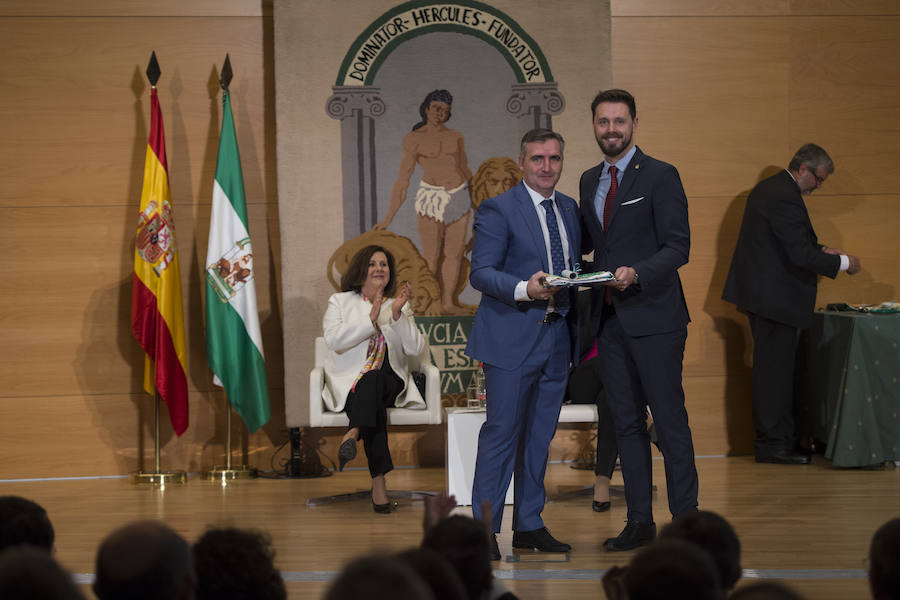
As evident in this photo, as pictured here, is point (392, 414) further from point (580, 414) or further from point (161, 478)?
point (161, 478)

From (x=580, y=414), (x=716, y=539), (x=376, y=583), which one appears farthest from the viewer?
(x=580, y=414)

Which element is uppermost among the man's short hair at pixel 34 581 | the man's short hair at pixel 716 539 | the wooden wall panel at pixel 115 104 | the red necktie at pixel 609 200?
the wooden wall panel at pixel 115 104

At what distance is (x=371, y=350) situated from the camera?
488 cm

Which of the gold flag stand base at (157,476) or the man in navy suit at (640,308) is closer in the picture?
the man in navy suit at (640,308)

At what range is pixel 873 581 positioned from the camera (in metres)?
1.51

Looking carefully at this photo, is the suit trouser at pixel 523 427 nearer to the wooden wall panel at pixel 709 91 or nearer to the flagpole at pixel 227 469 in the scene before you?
the flagpole at pixel 227 469

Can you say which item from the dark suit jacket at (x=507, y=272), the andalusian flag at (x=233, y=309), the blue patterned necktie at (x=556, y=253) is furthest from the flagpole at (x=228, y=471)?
the blue patterned necktie at (x=556, y=253)

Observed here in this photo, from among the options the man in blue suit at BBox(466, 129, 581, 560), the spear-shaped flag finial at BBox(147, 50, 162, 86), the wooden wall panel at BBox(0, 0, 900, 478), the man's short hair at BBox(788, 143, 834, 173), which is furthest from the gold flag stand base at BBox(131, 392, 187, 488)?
the man's short hair at BBox(788, 143, 834, 173)

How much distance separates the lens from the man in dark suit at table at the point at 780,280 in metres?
5.57

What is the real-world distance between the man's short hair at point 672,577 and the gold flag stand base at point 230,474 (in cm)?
436

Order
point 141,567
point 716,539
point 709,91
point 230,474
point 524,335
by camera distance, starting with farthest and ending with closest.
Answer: point 709,91 → point 230,474 → point 524,335 → point 716,539 → point 141,567

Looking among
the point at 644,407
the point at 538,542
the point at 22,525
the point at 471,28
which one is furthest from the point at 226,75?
the point at 22,525

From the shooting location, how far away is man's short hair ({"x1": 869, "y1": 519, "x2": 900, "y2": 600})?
1467 millimetres

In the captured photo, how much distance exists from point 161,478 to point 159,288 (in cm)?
103
